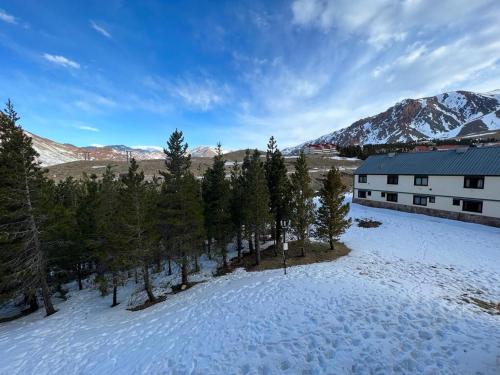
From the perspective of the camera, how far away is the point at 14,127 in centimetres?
1602

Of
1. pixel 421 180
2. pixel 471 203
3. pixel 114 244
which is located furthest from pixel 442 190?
pixel 114 244

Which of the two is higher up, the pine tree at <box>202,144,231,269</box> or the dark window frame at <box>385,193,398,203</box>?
the pine tree at <box>202,144,231,269</box>

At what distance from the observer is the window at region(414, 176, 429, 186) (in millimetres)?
33281

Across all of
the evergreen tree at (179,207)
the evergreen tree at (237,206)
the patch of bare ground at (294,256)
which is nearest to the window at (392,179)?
the patch of bare ground at (294,256)

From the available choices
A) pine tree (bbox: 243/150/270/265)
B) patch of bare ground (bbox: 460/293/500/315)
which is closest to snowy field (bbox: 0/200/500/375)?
patch of bare ground (bbox: 460/293/500/315)

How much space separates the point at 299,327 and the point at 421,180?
109ft

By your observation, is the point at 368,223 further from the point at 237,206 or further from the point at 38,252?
the point at 38,252

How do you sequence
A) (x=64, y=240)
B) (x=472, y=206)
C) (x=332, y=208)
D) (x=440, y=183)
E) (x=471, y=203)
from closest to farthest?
(x=332, y=208)
(x=64, y=240)
(x=472, y=206)
(x=471, y=203)
(x=440, y=183)

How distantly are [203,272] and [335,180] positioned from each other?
1538 centimetres

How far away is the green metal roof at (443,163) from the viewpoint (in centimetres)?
2836

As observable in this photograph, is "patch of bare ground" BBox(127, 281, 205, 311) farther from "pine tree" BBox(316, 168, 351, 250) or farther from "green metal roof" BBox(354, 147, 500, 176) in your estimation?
"green metal roof" BBox(354, 147, 500, 176)

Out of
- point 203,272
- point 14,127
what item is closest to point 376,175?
point 203,272

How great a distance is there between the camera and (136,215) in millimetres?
17422

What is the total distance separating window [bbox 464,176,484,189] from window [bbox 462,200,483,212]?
186 centimetres
